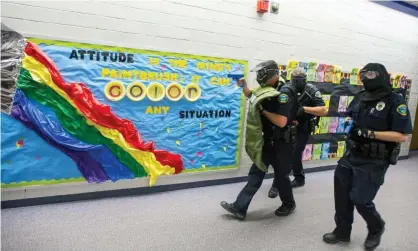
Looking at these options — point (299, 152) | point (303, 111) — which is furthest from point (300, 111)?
point (299, 152)

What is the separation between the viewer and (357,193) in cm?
224

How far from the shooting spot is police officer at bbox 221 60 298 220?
102 inches

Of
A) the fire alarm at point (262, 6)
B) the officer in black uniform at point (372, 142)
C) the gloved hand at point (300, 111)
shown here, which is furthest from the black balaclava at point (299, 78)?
the officer in black uniform at point (372, 142)

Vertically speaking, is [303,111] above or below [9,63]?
below

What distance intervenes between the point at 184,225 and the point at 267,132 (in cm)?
110

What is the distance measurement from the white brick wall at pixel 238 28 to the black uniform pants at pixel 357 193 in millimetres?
1603

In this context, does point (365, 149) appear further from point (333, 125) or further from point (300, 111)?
point (333, 125)

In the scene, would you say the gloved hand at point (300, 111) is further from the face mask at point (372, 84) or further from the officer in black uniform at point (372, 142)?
the face mask at point (372, 84)

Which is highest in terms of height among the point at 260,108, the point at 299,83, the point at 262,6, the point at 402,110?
the point at 262,6

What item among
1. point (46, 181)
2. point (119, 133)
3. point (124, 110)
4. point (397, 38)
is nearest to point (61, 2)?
point (124, 110)

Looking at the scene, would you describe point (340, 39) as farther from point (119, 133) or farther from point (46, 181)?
point (46, 181)

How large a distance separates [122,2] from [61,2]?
528 millimetres

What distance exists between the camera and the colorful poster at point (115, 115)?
8.70 feet

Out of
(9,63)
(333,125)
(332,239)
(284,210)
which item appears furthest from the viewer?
(333,125)
